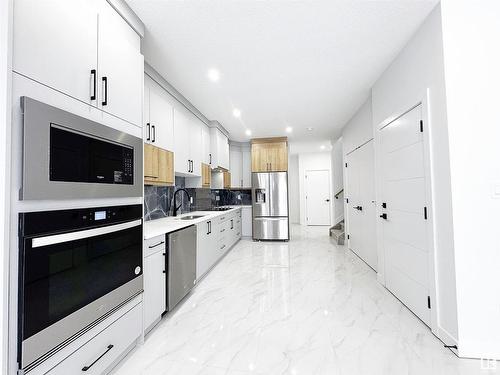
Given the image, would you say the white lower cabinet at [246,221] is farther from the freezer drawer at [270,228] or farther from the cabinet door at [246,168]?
the cabinet door at [246,168]

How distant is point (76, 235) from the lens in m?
1.27

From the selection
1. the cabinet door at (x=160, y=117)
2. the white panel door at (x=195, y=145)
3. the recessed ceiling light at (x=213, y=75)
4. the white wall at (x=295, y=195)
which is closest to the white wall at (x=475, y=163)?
the recessed ceiling light at (x=213, y=75)

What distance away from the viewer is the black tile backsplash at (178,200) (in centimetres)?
315

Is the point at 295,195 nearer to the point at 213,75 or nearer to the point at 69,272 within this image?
the point at 213,75

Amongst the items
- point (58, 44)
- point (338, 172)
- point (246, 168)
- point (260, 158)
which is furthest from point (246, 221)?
point (58, 44)

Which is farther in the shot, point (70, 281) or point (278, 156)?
point (278, 156)

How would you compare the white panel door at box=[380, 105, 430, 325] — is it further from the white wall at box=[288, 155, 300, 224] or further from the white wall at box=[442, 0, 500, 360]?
the white wall at box=[288, 155, 300, 224]

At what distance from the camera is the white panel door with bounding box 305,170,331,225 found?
27.3 feet

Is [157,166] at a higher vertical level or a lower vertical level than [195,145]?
lower

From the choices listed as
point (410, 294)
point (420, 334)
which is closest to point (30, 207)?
point (420, 334)

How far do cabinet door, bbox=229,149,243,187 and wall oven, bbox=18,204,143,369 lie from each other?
479 centimetres

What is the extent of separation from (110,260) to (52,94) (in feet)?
3.33

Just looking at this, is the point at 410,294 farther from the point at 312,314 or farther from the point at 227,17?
the point at 227,17

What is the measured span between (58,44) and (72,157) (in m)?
0.58
